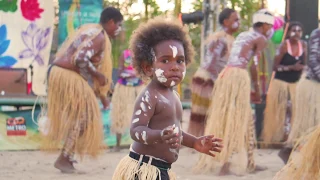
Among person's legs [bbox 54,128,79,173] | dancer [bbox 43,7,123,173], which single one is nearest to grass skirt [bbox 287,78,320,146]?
dancer [bbox 43,7,123,173]

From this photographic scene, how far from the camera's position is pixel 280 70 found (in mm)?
7895

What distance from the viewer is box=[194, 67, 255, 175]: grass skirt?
561 cm

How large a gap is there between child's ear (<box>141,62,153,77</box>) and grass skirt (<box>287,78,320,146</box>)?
3033mm

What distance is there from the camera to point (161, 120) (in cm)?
298

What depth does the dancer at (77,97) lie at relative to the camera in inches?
222

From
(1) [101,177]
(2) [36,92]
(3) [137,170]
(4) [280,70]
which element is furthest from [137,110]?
(4) [280,70]

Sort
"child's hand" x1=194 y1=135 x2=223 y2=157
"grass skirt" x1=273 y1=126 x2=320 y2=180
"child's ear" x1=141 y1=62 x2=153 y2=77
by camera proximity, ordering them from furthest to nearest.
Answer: "grass skirt" x1=273 y1=126 x2=320 y2=180 → "child's ear" x1=141 y1=62 x2=153 y2=77 → "child's hand" x1=194 y1=135 x2=223 y2=157

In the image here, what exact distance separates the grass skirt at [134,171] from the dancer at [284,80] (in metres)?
4.83

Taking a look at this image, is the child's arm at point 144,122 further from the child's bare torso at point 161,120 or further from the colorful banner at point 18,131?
the colorful banner at point 18,131

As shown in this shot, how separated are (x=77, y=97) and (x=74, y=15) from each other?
2.01 meters

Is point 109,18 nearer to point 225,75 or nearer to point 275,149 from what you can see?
point 225,75

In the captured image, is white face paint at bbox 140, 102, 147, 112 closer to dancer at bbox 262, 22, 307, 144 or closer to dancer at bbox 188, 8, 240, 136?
dancer at bbox 188, 8, 240, 136

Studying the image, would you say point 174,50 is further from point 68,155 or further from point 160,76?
point 68,155

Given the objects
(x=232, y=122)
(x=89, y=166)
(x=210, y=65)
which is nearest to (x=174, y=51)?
(x=232, y=122)
